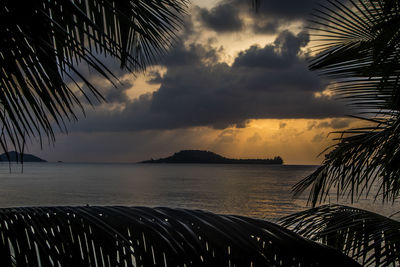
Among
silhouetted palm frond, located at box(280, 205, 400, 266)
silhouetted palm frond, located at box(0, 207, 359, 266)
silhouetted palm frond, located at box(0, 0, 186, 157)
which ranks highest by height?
silhouetted palm frond, located at box(0, 0, 186, 157)

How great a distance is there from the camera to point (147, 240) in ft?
3.44

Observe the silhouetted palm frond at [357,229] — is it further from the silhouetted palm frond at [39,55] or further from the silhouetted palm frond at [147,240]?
the silhouetted palm frond at [39,55]

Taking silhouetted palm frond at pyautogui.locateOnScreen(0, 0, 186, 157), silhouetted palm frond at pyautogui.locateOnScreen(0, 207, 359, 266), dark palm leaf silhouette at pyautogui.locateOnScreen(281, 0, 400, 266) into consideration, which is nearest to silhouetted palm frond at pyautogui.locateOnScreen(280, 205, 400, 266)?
dark palm leaf silhouette at pyautogui.locateOnScreen(281, 0, 400, 266)

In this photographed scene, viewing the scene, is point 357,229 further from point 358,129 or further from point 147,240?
point 147,240

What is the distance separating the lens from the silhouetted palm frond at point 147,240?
0.95 metres

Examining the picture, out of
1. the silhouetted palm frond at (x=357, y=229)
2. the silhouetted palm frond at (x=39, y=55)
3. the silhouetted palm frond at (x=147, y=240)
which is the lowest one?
the silhouetted palm frond at (x=357, y=229)

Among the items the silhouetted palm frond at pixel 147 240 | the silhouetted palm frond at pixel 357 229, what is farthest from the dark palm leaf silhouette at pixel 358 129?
the silhouetted palm frond at pixel 147 240

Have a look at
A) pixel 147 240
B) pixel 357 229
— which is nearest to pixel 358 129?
pixel 357 229

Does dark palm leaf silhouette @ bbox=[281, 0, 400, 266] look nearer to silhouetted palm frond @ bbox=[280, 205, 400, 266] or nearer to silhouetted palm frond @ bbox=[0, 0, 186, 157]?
silhouetted palm frond @ bbox=[280, 205, 400, 266]

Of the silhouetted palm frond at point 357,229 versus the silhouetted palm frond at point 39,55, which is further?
the silhouetted palm frond at point 357,229

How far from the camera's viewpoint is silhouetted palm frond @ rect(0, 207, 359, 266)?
953mm

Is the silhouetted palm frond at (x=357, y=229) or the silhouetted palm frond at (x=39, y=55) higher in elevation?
the silhouetted palm frond at (x=39, y=55)

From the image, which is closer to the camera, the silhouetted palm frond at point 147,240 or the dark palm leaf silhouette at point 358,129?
the silhouetted palm frond at point 147,240

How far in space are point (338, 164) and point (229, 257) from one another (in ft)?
7.64
